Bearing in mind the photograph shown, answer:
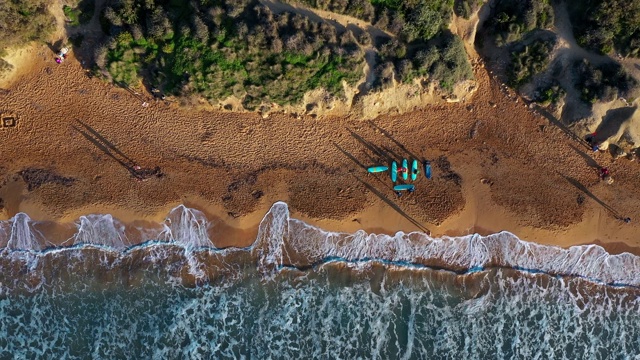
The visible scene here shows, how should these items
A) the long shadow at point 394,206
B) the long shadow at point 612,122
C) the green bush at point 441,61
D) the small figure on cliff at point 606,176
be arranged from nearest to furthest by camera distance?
1. the green bush at point 441,61
2. the long shadow at point 612,122
3. the long shadow at point 394,206
4. the small figure on cliff at point 606,176

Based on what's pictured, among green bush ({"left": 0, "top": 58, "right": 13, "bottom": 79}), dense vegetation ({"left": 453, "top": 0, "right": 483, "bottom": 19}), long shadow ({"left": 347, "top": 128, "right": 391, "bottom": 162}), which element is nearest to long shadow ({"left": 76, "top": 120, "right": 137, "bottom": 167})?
green bush ({"left": 0, "top": 58, "right": 13, "bottom": 79})

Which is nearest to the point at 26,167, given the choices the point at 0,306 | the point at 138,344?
the point at 0,306

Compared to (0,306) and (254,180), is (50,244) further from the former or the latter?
(254,180)

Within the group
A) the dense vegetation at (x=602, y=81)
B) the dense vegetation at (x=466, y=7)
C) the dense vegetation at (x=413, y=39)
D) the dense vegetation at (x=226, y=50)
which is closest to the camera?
the dense vegetation at (x=226, y=50)

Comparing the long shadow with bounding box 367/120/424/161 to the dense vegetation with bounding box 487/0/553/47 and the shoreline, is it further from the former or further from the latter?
the dense vegetation with bounding box 487/0/553/47

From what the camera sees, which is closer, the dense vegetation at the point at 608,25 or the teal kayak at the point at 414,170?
the dense vegetation at the point at 608,25

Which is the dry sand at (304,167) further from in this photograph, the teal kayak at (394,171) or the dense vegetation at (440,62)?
the dense vegetation at (440,62)

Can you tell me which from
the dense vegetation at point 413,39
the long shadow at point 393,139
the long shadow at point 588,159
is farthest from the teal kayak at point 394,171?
the long shadow at point 588,159

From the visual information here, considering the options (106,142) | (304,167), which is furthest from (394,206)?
(106,142)

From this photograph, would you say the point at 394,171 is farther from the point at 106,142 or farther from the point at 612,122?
the point at 106,142
